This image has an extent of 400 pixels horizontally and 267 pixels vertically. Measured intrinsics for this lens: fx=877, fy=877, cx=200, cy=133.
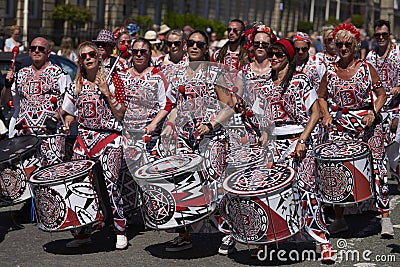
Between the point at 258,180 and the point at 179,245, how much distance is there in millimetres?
1271

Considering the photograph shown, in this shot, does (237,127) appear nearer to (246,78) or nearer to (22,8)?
(246,78)

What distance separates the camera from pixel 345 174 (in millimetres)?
7754

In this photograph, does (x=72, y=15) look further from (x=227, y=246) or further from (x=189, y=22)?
(x=227, y=246)

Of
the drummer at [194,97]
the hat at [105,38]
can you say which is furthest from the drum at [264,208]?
the hat at [105,38]

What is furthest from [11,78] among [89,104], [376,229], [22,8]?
[22,8]

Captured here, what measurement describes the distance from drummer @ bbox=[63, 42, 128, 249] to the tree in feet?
86.2

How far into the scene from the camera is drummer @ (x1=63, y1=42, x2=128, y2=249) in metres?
7.56

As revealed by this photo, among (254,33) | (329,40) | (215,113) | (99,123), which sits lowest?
(99,123)

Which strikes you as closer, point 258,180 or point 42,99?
point 258,180

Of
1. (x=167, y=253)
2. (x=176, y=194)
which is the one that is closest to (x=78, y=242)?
(x=167, y=253)

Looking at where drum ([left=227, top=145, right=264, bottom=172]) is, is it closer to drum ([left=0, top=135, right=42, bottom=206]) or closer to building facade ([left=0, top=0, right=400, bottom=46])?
drum ([left=0, top=135, right=42, bottom=206])

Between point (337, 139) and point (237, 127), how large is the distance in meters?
1.03

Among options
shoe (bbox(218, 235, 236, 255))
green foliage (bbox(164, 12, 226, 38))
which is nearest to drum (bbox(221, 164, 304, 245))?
shoe (bbox(218, 235, 236, 255))

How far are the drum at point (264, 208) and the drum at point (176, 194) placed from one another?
0.65 ft
